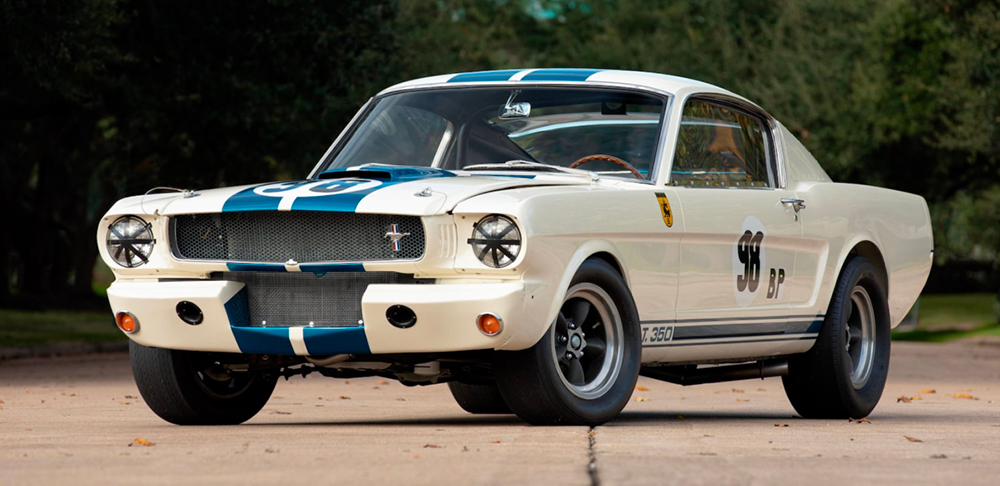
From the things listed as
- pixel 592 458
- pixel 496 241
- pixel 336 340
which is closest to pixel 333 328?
pixel 336 340

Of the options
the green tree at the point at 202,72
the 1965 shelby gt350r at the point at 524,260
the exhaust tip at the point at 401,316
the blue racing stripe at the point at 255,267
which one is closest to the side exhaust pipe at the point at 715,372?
the 1965 shelby gt350r at the point at 524,260

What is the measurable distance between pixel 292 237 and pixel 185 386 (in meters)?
1.15

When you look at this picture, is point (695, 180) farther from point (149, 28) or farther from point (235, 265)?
point (149, 28)

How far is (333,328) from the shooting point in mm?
6520

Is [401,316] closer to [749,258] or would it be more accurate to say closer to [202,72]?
[749,258]

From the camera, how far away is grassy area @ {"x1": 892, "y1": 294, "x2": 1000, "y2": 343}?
104 feet

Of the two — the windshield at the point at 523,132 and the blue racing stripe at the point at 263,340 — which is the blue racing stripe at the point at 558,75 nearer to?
the windshield at the point at 523,132

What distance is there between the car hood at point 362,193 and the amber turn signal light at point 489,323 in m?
0.48

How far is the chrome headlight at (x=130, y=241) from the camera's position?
23.1 feet

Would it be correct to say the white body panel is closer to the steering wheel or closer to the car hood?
the car hood

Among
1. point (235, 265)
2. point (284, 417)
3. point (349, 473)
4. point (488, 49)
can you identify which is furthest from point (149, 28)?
point (488, 49)

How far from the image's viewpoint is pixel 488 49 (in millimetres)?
43094

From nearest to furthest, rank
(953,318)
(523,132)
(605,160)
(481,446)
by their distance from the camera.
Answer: (481,446) < (605,160) < (523,132) < (953,318)

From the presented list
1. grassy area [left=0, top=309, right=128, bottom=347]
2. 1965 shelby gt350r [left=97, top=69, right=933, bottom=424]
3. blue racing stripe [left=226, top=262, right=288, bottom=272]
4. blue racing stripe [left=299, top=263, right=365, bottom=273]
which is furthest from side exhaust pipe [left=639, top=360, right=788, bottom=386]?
grassy area [left=0, top=309, right=128, bottom=347]
